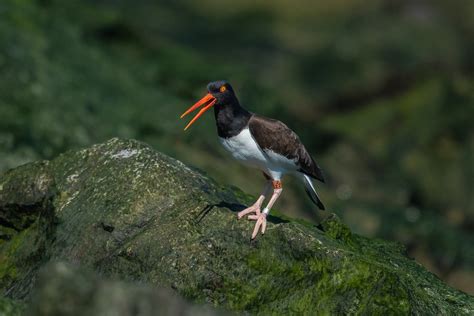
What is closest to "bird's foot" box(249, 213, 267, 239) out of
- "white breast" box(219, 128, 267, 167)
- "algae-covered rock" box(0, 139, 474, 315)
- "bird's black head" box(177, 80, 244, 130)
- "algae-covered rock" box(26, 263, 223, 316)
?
"algae-covered rock" box(0, 139, 474, 315)

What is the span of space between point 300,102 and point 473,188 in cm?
595

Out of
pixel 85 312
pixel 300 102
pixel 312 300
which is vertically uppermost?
pixel 85 312

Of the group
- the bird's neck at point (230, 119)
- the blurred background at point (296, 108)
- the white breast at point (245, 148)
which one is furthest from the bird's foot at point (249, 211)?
the blurred background at point (296, 108)

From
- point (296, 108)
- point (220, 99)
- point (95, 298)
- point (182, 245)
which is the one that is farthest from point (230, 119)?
point (296, 108)

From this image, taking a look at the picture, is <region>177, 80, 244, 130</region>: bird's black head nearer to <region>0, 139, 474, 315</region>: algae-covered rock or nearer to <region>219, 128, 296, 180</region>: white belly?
<region>219, 128, 296, 180</region>: white belly

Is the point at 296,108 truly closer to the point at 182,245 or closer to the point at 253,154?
the point at 253,154

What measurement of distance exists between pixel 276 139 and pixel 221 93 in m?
0.68

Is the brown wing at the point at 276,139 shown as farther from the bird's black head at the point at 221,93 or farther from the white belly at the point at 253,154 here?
the bird's black head at the point at 221,93

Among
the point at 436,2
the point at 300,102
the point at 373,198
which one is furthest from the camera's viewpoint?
the point at 436,2

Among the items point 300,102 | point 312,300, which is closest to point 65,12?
point 300,102

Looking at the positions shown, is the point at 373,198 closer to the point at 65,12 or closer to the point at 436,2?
the point at 65,12

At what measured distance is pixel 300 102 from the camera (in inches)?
850

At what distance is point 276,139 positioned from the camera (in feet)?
27.7

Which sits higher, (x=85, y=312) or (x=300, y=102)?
(x=85, y=312)
